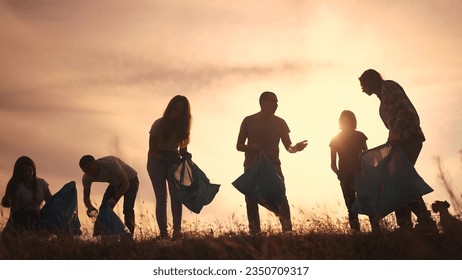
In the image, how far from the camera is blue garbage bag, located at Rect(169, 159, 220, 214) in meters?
7.25

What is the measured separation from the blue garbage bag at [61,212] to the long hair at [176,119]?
5.62 feet

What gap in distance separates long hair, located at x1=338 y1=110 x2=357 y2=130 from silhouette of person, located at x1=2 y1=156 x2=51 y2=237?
3761mm

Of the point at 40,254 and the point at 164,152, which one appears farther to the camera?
the point at 164,152

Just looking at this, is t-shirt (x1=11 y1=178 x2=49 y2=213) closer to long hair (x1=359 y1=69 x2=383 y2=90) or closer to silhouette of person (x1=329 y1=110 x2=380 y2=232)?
silhouette of person (x1=329 y1=110 x2=380 y2=232)

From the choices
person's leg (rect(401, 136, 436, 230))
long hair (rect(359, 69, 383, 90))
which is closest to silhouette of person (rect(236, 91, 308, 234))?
long hair (rect(359, 69, 383, 90))

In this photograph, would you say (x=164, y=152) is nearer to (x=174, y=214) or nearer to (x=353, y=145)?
(x=174, y=214)

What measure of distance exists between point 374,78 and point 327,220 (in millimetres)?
1558

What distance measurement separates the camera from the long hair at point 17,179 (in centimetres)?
750

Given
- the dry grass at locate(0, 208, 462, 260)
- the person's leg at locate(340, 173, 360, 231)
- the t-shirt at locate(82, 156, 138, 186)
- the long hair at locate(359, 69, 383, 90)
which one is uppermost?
the long hair at locate(359, 69, 383, 90)

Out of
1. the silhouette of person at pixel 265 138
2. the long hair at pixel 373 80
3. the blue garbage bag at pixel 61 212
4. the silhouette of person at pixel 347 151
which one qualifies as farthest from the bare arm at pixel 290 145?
the blue garbage bag at pixel 61 212

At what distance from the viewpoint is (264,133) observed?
747cm

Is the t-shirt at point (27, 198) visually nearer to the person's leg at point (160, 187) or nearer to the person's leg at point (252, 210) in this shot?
the person's leg at point (160, 187)
